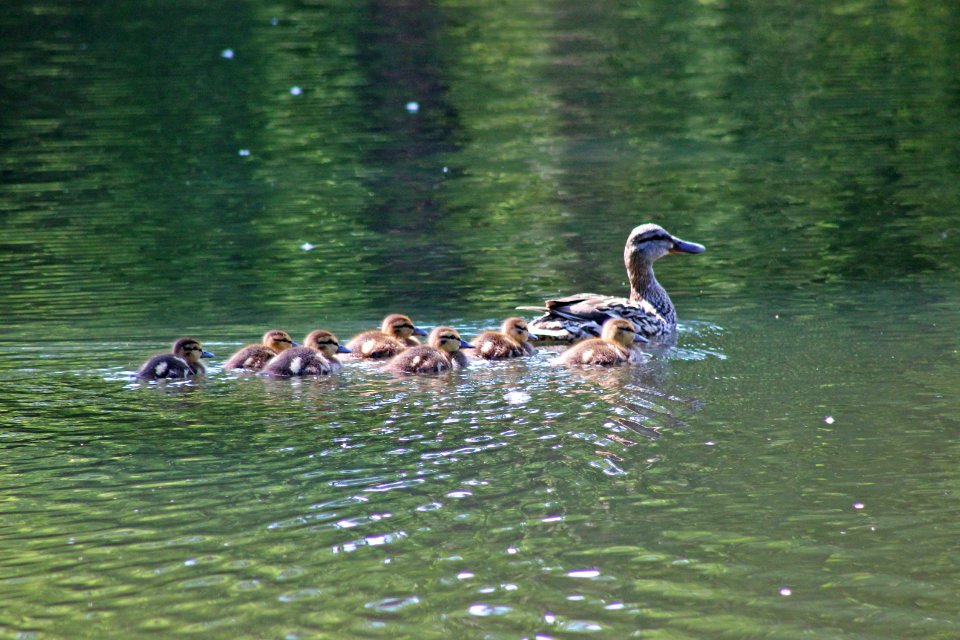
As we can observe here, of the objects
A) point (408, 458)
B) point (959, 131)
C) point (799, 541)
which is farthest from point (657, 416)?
point (959, 131)

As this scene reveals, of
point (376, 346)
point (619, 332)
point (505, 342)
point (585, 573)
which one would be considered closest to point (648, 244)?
point (619, 332)

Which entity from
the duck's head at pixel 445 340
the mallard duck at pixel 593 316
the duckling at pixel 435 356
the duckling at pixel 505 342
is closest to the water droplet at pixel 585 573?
the duckling at pixel 435 356

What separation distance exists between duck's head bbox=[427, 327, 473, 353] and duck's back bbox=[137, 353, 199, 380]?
1.48m

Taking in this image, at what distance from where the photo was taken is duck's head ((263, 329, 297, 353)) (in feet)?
30.1

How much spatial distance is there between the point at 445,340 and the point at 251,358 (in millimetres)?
1169

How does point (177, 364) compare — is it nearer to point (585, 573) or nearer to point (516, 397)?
point (516, 397)

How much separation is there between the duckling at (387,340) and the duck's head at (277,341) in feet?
1.34

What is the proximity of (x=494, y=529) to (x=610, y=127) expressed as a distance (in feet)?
47.7

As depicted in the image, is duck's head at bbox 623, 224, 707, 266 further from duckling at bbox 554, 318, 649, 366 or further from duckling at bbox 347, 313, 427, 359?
duckling at bbox 347, 313, 427, 359

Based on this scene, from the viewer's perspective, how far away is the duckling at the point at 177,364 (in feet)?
28.0

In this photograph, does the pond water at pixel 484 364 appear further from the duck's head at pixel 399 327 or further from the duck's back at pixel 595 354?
the duck's head at pixel 399 327

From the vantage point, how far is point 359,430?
23.6 ft

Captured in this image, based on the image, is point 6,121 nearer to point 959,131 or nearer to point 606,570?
point 959,131

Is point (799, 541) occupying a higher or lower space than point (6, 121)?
lower
